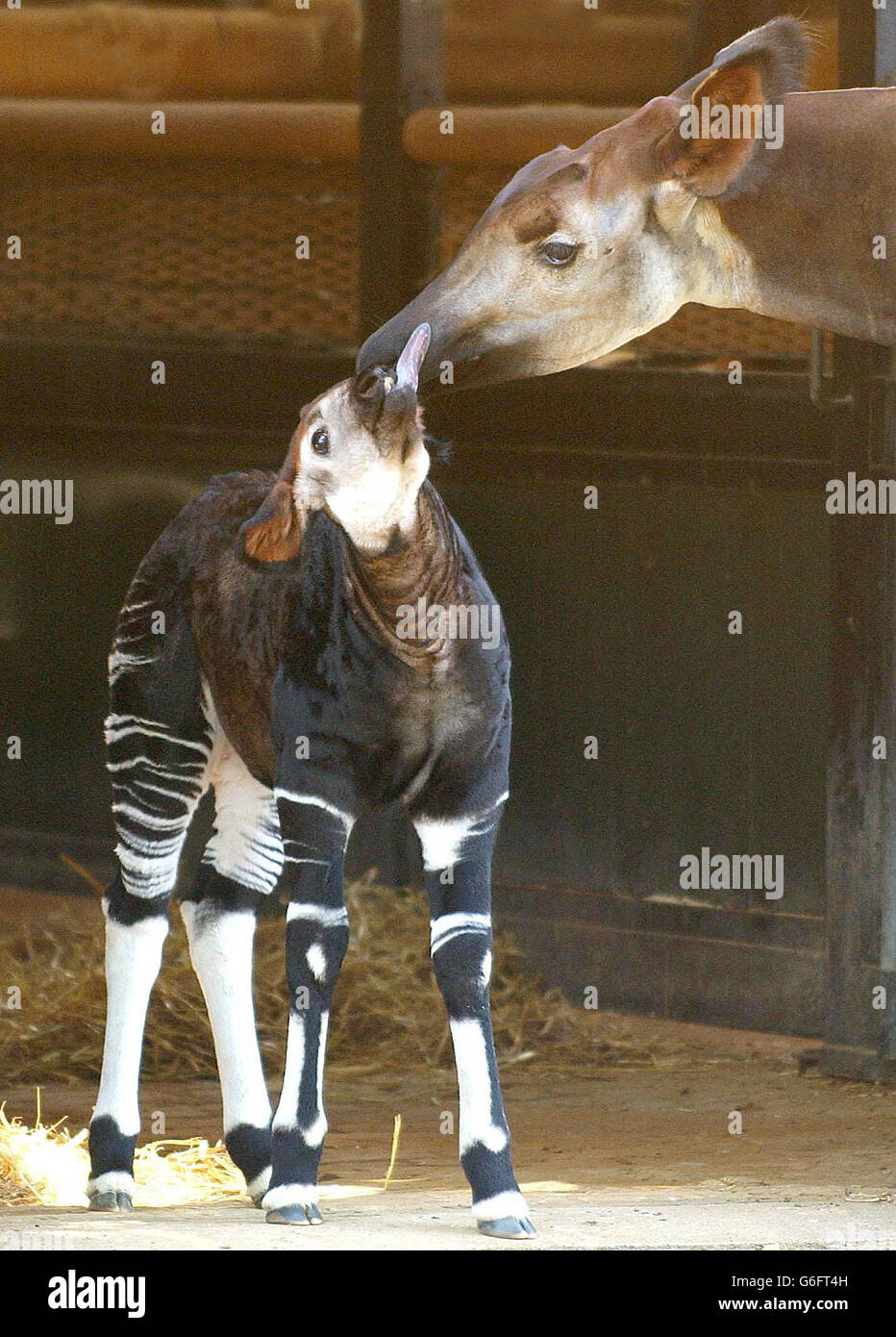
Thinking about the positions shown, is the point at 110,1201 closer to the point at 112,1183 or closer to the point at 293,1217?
the point at 112,1183

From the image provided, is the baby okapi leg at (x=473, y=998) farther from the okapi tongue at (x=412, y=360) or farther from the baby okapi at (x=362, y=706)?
the okapi tongue at (x=412, y=360)

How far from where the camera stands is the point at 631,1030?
7.79 metres

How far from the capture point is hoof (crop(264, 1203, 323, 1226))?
467cm

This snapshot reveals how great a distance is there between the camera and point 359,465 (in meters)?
4.43

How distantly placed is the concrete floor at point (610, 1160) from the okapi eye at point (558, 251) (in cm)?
205

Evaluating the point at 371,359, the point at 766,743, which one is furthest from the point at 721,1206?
the point at 766,743

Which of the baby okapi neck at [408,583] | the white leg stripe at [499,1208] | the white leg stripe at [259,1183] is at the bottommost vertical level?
the white leg stripe at [259,1183]

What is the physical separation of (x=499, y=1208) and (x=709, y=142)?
2275 millimetres

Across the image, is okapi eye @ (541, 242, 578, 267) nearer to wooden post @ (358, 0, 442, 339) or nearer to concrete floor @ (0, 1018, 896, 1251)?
concrete floor @ (0, 1018, 896, 1251)

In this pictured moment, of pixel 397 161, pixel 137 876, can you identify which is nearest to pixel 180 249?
pixel 397 161

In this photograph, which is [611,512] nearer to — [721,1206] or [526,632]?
[526,632]

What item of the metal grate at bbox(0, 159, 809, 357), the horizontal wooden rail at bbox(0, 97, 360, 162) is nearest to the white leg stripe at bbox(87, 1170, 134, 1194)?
the metal grate at bbox(0, 159, 809, 357)

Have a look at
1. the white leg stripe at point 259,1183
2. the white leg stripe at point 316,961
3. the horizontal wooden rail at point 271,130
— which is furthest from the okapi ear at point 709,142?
the horizontal wooden rail at point 271,130

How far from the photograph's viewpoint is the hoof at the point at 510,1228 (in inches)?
179
